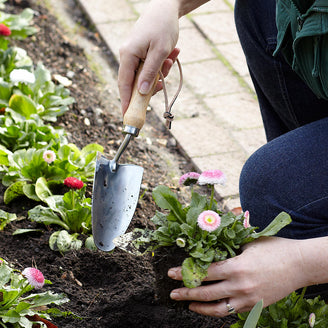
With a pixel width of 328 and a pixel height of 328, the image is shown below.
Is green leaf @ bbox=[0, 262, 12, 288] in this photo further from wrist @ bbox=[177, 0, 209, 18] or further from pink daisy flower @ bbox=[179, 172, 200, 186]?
wrist @ bbox=[177, 0, 209, 18]

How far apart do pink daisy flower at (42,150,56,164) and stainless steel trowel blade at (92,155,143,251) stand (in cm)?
40

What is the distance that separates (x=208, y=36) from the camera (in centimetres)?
391

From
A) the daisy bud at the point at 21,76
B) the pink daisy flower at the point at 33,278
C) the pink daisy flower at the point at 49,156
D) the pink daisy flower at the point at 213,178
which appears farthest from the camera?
the daisy bud at the point at 21,76

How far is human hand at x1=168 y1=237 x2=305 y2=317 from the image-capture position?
1.53m

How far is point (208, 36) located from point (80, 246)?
2.17 m

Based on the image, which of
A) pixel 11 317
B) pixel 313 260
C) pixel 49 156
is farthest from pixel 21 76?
pixel 313 260

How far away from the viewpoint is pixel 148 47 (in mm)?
1864

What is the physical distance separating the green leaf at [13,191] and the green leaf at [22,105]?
47 cm

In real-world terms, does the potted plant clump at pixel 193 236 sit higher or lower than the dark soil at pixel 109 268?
higher

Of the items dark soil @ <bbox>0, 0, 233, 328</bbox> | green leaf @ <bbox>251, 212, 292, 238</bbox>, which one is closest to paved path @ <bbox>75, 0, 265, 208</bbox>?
dark soil @ <bbox>0, 0, 233, 328</bbox>

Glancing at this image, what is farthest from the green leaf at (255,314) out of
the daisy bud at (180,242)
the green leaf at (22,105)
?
the green leaf at (22,105)

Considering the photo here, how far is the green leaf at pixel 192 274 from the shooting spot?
5.14ft

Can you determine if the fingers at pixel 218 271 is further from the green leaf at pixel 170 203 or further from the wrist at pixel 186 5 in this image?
the wrist at pixel 186 5

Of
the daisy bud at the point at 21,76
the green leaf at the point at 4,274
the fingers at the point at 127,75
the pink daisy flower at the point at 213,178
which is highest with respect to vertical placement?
the fingers at the point at 127,75
